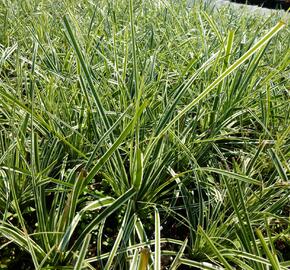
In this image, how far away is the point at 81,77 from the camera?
93cm

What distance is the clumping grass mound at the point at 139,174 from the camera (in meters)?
0.71

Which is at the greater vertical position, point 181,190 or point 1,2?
point 1,2

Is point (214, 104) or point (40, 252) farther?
point (214, 104)

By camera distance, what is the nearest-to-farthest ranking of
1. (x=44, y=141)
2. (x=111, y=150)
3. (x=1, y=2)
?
(x=111, y=150) < (x=44, y=141) < (x=1, y=2)

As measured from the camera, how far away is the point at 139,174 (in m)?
0.76

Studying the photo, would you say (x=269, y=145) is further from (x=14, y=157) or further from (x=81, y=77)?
(x=14, y=157)

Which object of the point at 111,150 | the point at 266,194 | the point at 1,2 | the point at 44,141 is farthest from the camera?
the point at 1,2

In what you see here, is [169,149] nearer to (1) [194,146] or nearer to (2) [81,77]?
(1) [194,146]

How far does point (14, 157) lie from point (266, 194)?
609 millimetres

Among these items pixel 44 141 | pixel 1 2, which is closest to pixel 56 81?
pixel 44 141

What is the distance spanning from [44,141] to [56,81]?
0.22m

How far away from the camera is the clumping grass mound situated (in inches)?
28.0

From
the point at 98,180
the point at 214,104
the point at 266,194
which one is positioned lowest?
the point at 98,180

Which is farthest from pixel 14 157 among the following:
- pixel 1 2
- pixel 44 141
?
pixel 1 2
